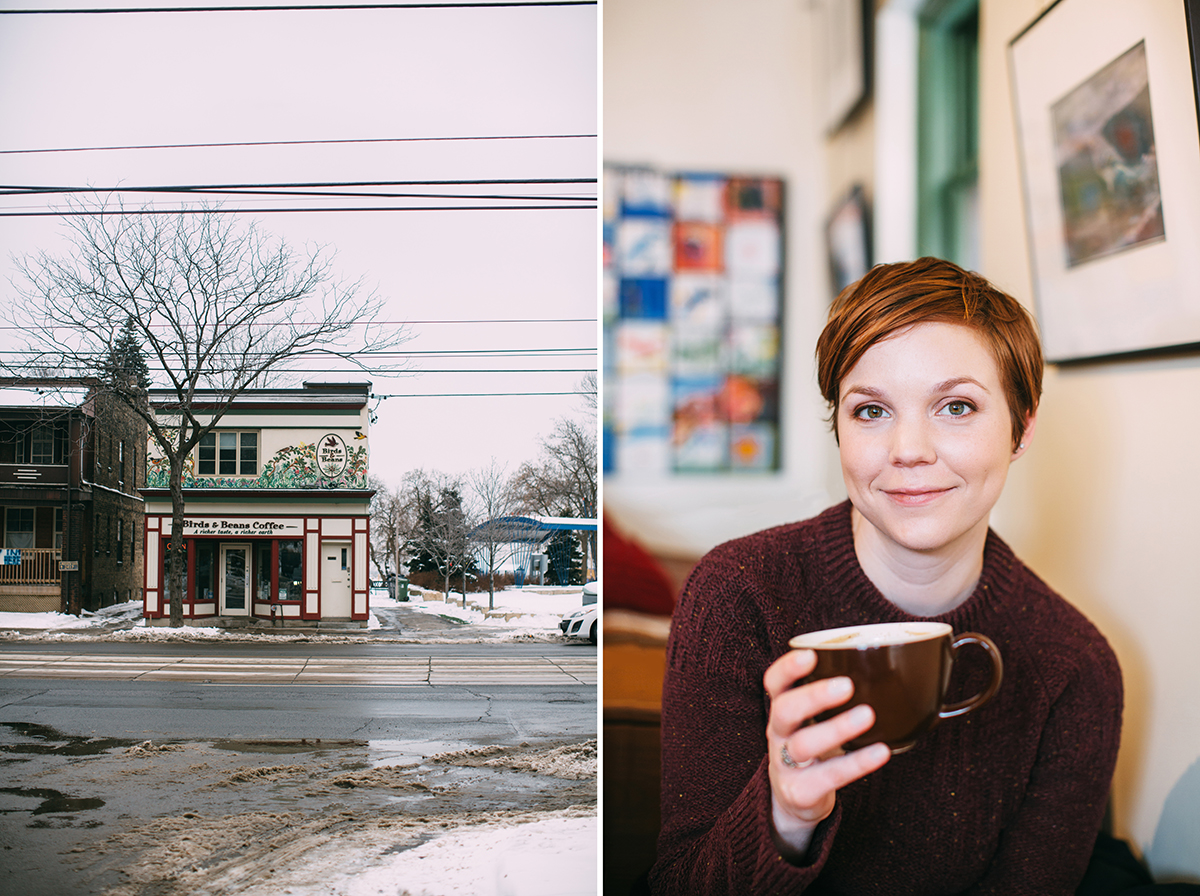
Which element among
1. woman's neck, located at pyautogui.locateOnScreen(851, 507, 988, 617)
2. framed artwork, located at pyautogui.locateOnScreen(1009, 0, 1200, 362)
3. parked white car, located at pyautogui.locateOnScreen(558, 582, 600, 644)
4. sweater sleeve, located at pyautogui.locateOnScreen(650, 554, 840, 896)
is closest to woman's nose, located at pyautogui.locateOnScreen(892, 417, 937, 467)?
woman's neck, located at pyautogui.locateOnScreen(851, 507, 988, 617)

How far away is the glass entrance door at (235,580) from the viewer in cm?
145

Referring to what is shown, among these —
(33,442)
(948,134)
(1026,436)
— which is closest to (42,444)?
(33,442)

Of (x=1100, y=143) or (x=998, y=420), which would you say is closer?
(x=998, y=420)

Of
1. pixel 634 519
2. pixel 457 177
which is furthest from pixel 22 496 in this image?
pixel 634 519

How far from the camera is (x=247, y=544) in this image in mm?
1460

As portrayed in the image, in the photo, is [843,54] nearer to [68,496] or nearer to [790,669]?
[790,669]

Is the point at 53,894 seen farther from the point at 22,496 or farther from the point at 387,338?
the point at 387,338

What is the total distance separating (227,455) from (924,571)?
3.97 feet

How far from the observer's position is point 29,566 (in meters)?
1.41

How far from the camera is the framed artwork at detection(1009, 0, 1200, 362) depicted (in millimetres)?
1038

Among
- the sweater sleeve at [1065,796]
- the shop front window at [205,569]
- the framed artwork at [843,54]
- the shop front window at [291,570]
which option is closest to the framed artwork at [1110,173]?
the framed artwork at [843,54]

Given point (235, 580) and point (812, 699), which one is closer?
point (812, 699)

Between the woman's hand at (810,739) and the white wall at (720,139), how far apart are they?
31.0 inches

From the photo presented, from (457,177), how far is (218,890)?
135cm
